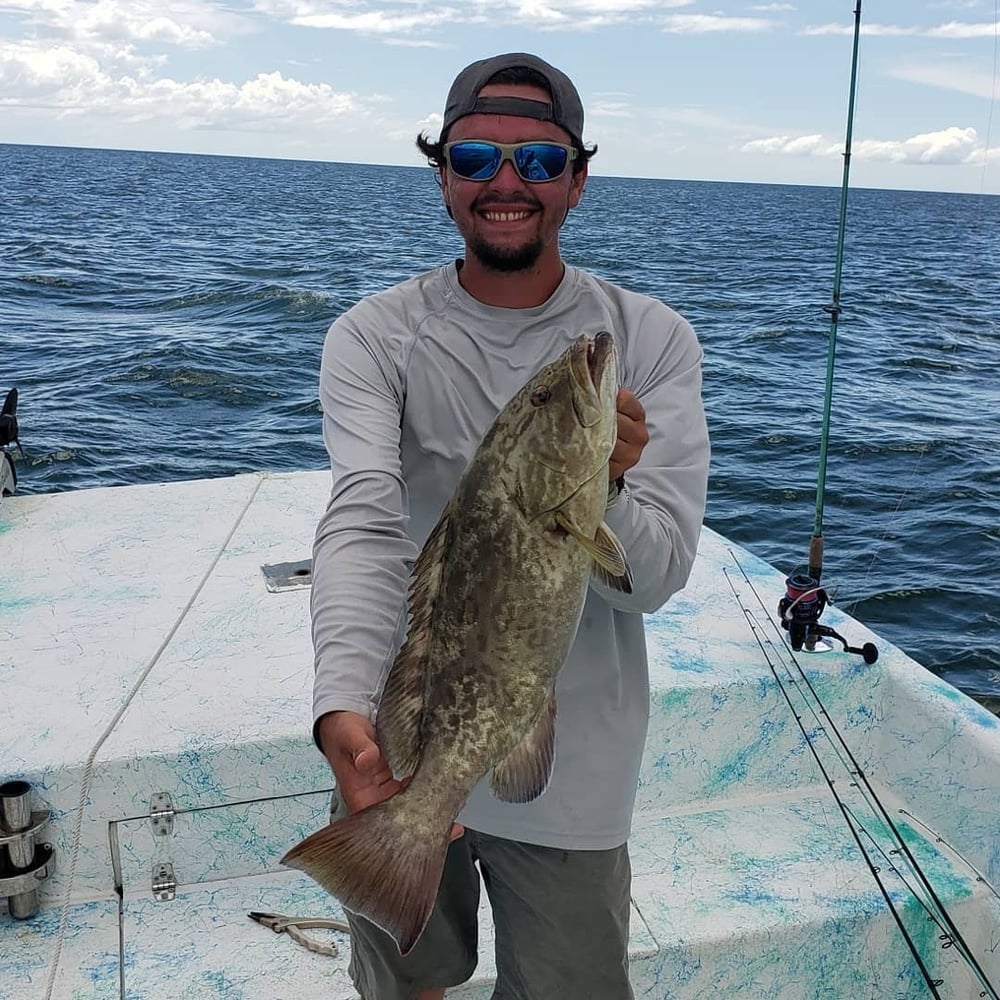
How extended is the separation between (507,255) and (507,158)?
0.73 ft

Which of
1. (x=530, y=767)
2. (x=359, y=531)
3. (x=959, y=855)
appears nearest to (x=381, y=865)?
(x=530, y=767)

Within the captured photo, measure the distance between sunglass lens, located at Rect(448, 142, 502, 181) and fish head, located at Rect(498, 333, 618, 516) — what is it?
663 millimetres

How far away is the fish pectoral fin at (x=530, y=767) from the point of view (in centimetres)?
232

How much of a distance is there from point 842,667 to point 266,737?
2357mm

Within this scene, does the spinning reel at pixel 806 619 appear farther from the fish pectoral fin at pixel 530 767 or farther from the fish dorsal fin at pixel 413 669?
the fish dorsal fin at pixel 413 669

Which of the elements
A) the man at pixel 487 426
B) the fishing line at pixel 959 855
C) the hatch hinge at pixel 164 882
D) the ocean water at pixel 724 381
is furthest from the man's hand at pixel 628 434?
the ocean water at pixel 724 381

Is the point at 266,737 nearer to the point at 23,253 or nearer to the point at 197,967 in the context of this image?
the point at 197,967

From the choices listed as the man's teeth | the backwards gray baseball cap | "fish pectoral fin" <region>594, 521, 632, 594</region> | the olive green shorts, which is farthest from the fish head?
the olive green shorts

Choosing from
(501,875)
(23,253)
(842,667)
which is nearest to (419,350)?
(501,875)

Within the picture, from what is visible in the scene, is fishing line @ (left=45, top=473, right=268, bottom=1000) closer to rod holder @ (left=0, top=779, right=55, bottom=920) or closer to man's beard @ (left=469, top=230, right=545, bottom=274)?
rod holder @ (left=0, top=779, right=55, bottom=920)

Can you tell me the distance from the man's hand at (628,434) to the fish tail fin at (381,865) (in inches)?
30.9

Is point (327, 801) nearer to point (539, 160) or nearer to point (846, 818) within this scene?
point (846, 818)

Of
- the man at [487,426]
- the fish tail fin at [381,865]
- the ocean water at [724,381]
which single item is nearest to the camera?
the fish tail fin at [381,865]

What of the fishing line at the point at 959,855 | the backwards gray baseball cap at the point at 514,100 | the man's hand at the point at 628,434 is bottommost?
the fishing line at the point at 959,855
